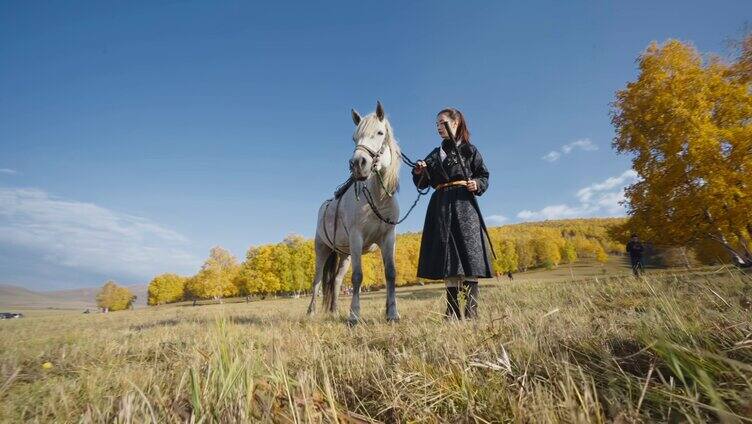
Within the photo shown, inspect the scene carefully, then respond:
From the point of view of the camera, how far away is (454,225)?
425cm

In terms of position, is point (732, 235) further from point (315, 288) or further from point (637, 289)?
point (315, 288)

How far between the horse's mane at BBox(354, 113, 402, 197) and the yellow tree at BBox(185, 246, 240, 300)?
6520 centimetres

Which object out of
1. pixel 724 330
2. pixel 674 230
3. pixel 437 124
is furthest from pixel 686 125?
pixel 724 330

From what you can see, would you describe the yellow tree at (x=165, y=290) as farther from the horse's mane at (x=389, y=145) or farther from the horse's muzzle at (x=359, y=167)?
the horse's muzzle at (x=359, y=167)

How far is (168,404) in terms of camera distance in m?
1.33

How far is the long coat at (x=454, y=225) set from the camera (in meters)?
4.06

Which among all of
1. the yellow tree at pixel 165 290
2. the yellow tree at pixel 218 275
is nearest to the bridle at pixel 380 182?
Result: the yellow tree at pixel 218 275

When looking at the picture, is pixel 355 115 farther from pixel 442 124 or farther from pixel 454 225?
pixel 454 225

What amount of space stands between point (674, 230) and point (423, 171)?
17.4 m

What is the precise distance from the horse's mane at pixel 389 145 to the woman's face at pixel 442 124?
0.94 metres

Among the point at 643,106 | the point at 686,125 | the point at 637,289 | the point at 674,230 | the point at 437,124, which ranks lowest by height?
the point at 637,289

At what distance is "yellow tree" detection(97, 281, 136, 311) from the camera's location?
96.8m

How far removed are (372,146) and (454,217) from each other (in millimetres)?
1539

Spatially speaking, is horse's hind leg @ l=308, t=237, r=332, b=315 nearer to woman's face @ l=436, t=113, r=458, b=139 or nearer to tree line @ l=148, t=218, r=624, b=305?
woman's face @ l=436, t=113, r=458, b=139
